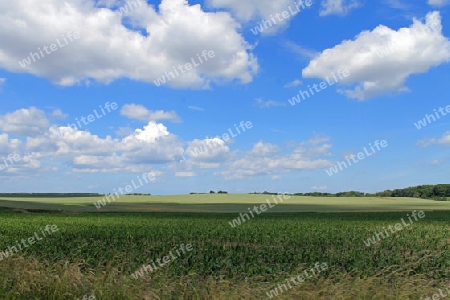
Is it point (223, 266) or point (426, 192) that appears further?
point (426, 192)

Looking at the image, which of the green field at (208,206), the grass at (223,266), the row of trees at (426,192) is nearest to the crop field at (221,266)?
the grass at (223,266)

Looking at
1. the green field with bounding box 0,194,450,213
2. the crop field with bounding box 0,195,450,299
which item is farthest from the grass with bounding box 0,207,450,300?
the green field with bounding box 0,194,450,213

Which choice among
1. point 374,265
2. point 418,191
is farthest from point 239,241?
point 418,191

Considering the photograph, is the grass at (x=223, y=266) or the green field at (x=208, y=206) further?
the green field at (x=208, y=206)

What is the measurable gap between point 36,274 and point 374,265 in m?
13.6

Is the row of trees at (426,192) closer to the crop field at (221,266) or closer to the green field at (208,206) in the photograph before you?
the green field at (208,206)

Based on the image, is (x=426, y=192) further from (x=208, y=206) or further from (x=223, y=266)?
(x=223, y=266)

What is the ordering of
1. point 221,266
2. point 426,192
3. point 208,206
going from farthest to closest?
point 426,192, point 208,206, point 221,266

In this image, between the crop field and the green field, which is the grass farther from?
the green field

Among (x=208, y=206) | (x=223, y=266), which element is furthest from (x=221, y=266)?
(x=208, y=206)

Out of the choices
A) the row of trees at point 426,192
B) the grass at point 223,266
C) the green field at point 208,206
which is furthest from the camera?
the row of trees at point 426,192

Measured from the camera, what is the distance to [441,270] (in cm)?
1612

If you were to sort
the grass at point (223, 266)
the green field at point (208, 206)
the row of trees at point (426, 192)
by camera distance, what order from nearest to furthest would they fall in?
the grass at point (223, 266), the green field at point (208, 206), the row of trees at point (426, 192)

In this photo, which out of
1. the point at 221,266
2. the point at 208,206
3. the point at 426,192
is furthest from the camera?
the point at 426,192
